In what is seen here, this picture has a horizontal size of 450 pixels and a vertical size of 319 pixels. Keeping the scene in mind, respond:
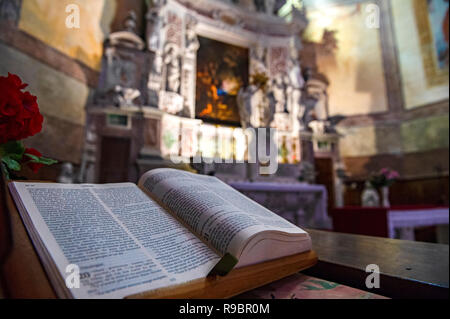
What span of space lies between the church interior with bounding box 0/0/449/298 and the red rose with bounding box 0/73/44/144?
6.51 ft

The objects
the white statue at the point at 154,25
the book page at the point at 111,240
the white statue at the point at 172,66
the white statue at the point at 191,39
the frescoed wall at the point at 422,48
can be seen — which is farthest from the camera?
the frescoed wall at the point at 422,48

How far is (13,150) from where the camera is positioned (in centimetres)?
67

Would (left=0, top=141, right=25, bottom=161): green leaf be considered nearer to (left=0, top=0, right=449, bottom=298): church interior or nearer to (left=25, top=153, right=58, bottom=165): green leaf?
(left=25, top=153, right=58, bottom=165): green leaf

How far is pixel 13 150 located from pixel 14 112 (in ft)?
0.39

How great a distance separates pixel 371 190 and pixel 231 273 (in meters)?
4.20

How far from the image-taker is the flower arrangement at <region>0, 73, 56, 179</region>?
615 mm

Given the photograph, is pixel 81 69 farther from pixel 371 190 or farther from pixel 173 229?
pixel 371 190

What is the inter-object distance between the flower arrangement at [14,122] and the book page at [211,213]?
337mm

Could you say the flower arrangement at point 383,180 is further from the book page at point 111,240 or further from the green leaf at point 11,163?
the green leaf at point 11,163

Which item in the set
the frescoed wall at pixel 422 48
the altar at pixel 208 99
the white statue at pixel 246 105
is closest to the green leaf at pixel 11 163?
the altar at pixel 208 99

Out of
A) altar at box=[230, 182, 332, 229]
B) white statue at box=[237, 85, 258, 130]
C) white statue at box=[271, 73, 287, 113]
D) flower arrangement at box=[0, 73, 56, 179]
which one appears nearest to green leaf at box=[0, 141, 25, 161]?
flower arrangement at box=[0, 73, 56, 179]

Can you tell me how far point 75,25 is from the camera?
427 cm

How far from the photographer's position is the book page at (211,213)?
1.59 feet

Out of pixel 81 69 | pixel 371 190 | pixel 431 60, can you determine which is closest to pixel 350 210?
pixel 371 190
